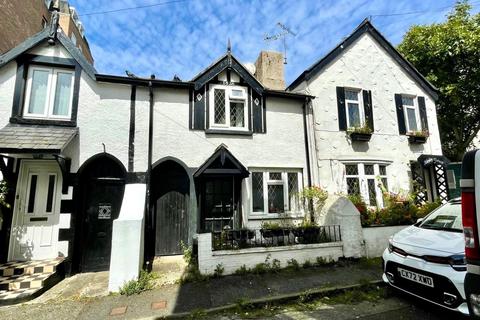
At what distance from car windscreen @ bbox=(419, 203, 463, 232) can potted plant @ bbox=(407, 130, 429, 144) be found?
623 cm

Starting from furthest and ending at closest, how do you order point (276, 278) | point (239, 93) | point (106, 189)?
point (239, 93) → point (106, 189) → point (276, 278)

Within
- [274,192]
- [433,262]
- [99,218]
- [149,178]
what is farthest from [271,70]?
[433,262]

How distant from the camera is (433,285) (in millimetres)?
3883

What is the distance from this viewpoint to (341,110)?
10109 mm

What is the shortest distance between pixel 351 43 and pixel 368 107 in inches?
120

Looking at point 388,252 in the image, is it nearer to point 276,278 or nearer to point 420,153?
point 276,278

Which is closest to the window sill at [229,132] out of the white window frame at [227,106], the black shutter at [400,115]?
the white window frame at [227,106]

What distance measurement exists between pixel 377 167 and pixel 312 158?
9.60 ft

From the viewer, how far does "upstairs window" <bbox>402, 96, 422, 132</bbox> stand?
11070 mm

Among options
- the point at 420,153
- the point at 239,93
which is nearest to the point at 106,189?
the point at 239,93

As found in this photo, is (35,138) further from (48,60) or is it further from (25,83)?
(48,60)

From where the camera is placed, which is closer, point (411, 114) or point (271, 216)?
point (271, 216)

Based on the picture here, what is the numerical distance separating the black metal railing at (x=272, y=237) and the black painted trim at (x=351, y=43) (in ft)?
19.8

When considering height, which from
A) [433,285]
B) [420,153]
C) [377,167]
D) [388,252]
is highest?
[420,153]
